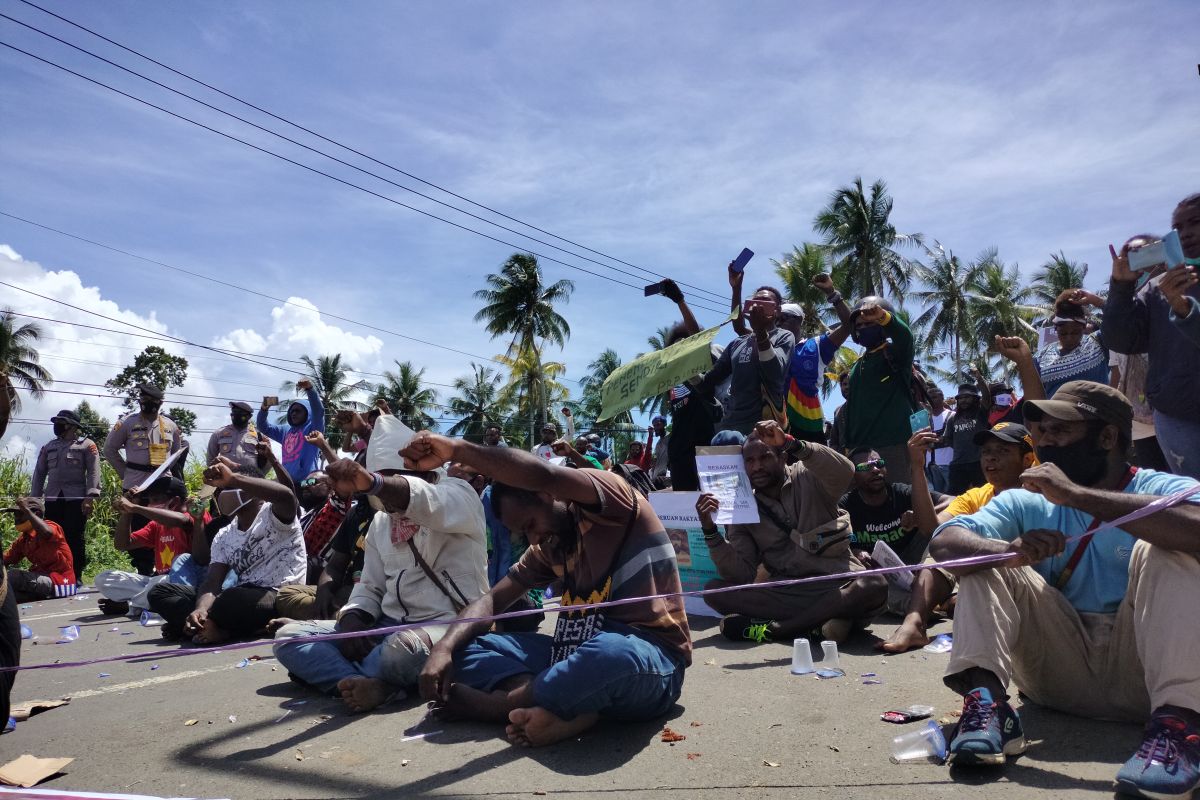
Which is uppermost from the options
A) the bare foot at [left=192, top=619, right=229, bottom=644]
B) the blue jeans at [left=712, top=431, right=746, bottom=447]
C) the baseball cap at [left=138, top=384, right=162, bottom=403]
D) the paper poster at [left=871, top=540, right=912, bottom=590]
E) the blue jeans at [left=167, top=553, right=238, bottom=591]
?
the baseball cap at [left=138, top=384, right=162, bottom=403]

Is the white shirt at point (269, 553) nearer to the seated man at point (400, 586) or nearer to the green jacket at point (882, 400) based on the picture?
the seated man at point (400, 586)

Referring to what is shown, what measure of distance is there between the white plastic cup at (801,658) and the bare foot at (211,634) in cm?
403

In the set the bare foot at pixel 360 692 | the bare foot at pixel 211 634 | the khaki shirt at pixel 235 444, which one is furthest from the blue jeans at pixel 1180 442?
the khaki shirt at pixel 235 444

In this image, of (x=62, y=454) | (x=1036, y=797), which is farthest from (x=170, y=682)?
(x=62, y=454)

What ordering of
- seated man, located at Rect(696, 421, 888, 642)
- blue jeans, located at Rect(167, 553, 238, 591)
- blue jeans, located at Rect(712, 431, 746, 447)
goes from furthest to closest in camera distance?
blue jeans, located at Rect(167, 553, 238, 591) < blue jeans, located at Rect(712, 431, 746, 447) < seated man, located at Rect(696, 421, 888, 642)

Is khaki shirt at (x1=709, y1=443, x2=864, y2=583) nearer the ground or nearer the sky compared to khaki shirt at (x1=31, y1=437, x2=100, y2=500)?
nearer the ground

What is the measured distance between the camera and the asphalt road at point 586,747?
294cm

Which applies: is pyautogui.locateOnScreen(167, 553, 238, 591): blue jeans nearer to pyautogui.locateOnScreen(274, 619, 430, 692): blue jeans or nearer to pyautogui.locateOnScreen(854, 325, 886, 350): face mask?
pyautogui.locateOnScreen(274, 619, 430, 692): blue jeans

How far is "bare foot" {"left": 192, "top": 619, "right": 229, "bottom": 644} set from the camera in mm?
6172

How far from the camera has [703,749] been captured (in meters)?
3.40

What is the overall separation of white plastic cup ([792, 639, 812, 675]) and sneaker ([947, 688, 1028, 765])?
1.68m

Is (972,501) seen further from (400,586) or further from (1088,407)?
(400,586)

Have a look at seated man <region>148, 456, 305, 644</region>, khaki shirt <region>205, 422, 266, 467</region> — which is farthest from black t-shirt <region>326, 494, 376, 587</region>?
khaki shirt <region>205, 422, 266, 467</region>

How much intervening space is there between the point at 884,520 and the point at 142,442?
8.50m
